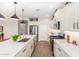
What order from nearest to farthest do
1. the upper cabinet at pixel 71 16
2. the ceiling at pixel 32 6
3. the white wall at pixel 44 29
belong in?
the upper cabinet at pixel 71 16 → the ceiling at pixel 32 6 → the white wall at pixel 44 29

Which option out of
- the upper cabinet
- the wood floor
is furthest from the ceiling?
the wood floor

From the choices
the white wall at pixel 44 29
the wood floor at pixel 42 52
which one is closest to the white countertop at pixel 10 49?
the wood floor at pixel 42 52

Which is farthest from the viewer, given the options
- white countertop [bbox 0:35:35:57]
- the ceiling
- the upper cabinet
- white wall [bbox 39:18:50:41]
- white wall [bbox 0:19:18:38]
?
white wall [bbox 39:18:50:41]

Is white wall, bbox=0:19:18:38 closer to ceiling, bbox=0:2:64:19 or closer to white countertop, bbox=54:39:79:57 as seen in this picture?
ceiling, bbox=0:2:64:19

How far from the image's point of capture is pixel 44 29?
41.8ft


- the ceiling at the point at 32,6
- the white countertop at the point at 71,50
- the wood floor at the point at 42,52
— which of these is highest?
the ceiling at the point at 32,6

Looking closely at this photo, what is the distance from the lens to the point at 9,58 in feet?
5.96

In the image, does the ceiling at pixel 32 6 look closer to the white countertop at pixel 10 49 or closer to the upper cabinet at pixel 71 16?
the upper cabinet at pixel 71 16

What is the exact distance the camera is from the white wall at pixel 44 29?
41.7ft

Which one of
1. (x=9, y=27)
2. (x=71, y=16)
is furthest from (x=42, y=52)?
(x=9, y=27)

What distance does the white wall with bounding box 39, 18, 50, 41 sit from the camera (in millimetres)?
12723

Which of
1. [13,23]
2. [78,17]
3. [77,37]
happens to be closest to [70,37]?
[77,37]

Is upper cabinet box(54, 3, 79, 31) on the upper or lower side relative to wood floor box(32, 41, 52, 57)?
upper

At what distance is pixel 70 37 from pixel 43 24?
29.5 feet
